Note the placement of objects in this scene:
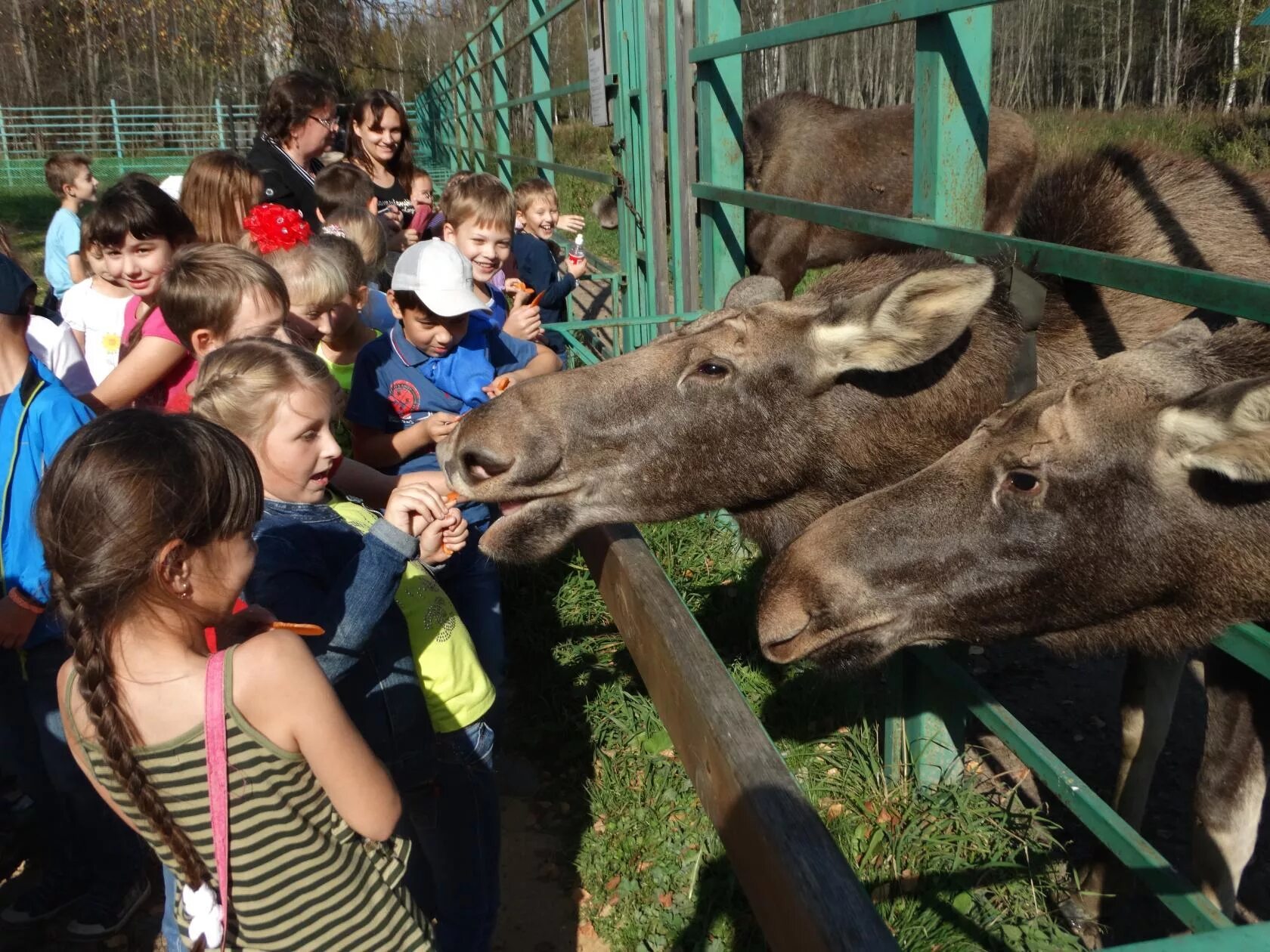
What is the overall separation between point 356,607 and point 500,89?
35.3ft

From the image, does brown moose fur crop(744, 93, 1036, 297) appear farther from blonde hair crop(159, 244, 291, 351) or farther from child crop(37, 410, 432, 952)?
child crop(37, 410, 432, 952)

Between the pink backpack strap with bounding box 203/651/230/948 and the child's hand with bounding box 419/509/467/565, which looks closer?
the pink backpack strap with bounding box 203/651/230/948

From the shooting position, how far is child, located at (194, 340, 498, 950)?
2.27m

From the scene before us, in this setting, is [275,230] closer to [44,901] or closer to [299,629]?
[44,901]

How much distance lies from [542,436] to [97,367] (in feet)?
8.69

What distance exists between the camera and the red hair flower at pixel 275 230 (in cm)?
424

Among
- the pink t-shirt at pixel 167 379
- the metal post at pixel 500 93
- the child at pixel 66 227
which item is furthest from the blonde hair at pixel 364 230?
the metal post at pixel 500 93

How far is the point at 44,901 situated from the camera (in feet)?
11.6

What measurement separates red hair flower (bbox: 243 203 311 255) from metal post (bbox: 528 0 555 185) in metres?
5.11

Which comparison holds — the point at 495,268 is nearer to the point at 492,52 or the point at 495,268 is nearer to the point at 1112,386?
the point at 1112,386

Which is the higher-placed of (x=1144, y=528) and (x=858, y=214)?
(x=858, y=214)

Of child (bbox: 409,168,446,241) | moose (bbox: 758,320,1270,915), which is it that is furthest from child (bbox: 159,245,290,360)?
child (bbox: 409,168,446,241)

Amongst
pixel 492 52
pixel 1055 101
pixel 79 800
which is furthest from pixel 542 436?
pixel 492 52

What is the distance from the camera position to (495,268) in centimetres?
506
